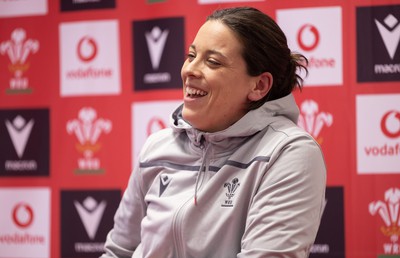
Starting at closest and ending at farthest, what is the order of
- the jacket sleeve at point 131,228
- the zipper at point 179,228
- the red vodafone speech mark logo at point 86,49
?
the zipper at point 179,228 < the jacket sleeve at point 131,228 < the red vodafone speech mark logo at point 86,49

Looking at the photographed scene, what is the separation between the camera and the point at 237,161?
175 centimetres

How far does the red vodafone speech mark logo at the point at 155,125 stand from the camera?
2785 mm

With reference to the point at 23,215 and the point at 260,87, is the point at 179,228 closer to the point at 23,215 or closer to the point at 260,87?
the point at 260,87

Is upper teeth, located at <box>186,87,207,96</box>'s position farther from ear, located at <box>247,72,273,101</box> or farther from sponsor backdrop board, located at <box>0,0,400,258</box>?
sponsor backdrop board, located at <box>0,0,400,258</box>

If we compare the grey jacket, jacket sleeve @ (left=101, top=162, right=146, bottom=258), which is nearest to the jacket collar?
the grey jacket

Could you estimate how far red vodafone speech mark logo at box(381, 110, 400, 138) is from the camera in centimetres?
248

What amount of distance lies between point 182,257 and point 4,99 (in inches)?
65.8

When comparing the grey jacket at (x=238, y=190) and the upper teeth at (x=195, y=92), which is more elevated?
the upper teeth at (x=195, y=92)

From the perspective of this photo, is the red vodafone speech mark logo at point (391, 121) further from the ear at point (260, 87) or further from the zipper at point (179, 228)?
the zipper at point (179, 228)

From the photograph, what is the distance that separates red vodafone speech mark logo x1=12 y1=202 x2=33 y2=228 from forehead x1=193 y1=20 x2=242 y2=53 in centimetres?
159

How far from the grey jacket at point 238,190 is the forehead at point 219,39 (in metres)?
0.20

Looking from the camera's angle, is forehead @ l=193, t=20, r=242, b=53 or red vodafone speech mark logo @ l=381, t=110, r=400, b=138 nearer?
forehead @ l=193, t=20, r=242, b=53

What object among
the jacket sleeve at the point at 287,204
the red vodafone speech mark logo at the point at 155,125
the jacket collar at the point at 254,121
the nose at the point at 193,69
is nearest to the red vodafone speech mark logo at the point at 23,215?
the red vodafone speech mark logo at the point at 155,125

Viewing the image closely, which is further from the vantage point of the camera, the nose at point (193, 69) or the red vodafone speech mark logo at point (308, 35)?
the red vodafone speech mark logo at point (308, 35)
